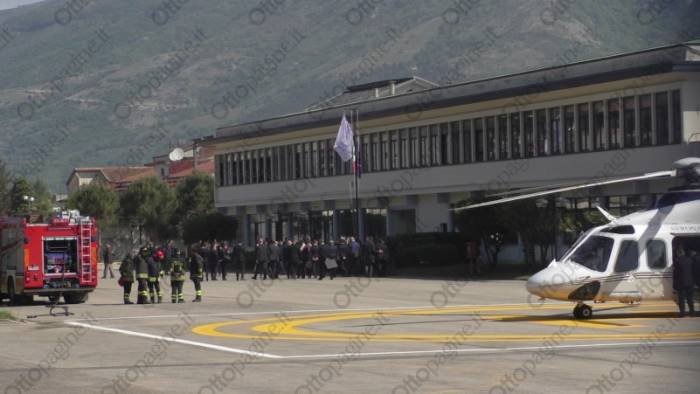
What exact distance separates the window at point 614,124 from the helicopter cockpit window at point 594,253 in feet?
83.8

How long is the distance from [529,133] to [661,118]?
8609mm

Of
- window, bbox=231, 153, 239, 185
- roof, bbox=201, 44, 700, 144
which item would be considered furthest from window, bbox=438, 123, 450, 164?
window, bbox=231, 153, 239, 185

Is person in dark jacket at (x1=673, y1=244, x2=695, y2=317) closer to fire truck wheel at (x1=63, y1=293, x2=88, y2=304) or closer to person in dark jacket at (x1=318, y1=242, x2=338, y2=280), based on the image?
fire truck wheel at (x1=63, y1=293, x2=88, y2=304)

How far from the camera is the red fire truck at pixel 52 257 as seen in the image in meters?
36.9

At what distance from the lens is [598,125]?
51.2 metres

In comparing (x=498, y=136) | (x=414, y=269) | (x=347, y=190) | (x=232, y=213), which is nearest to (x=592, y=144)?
(x=498, y=136)

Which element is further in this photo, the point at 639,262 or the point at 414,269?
the point at 414,269

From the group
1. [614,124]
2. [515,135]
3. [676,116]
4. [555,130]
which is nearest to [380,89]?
[515,135]

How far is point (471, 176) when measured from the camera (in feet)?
193

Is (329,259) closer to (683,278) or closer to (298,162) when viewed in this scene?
(298,162)

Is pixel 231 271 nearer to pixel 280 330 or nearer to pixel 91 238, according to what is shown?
pixel 91 238

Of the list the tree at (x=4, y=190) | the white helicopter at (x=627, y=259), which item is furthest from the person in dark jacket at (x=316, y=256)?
the tree at (x=4, y=190)

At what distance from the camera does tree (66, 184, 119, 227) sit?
109750 mm

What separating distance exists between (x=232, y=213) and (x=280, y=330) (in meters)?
59.1
